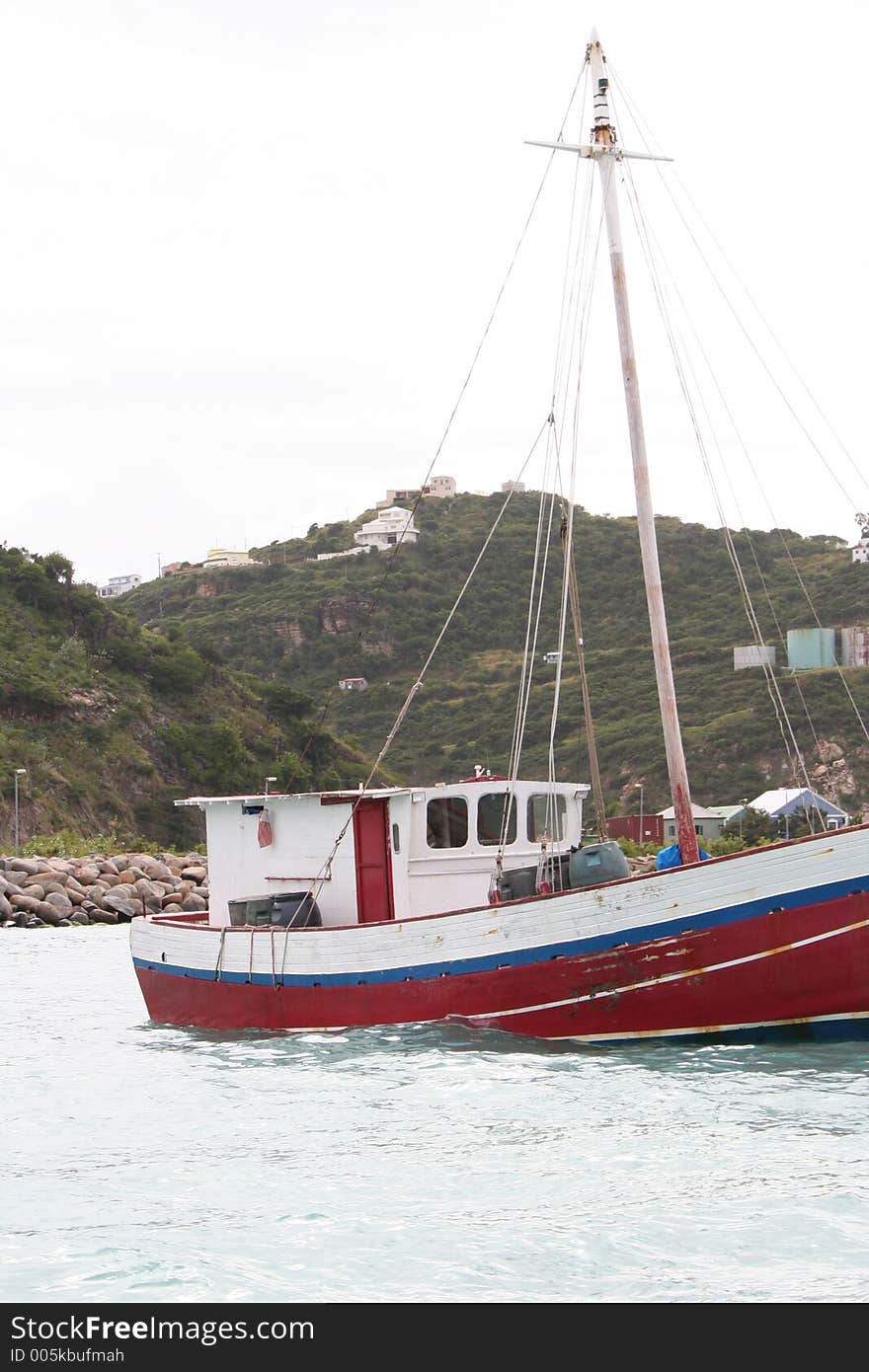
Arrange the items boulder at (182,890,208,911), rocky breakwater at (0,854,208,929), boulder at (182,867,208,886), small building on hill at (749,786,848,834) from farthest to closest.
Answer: small building on hill at (749,786,848,834) → boulder at (182,867,208,886) → boulder at (182,890,208,911) → rocky breakwater at (0,854,208,929)

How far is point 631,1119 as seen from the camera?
1180 cm

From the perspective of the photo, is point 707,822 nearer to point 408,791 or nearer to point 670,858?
point 408,791

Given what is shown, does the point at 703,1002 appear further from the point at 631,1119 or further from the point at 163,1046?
the point at 163,1046

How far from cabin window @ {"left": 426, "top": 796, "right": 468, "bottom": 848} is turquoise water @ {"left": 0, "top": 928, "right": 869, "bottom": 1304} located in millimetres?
2589

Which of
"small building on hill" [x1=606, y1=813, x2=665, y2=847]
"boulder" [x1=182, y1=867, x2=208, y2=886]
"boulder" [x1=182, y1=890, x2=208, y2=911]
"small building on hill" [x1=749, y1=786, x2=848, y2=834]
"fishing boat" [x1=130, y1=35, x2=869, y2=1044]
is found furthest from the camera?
"small building on hill" [x1=606, y1=813, x2=665, y2=847]

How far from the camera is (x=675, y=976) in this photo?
14289 mm

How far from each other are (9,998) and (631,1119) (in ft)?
46.3

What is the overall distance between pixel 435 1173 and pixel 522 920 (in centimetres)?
435

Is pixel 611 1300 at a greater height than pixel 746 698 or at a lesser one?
lesser

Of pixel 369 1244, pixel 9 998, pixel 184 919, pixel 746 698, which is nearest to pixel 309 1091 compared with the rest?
pixel 369 1244

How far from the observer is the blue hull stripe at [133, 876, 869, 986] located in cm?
1379

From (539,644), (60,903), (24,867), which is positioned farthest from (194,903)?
A: (539,644)

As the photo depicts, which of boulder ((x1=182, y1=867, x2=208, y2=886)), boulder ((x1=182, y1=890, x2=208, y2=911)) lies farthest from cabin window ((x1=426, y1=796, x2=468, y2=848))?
boulder ((x1=182, y1=867, x2=208, y2=886))

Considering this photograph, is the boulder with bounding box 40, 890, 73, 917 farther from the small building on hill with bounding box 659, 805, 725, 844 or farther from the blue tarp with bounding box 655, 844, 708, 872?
the small building on hill with bounding box 659, 805, 725, 844
